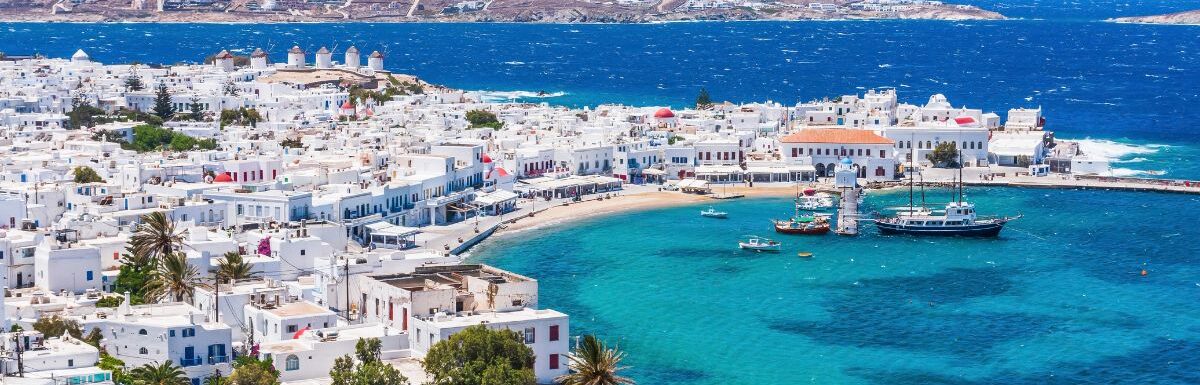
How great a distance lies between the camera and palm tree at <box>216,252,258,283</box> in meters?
58.2

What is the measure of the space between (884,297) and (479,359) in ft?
86.3

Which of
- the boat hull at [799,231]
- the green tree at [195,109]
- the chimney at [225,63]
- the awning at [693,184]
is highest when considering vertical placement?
the chimney at [225,63]

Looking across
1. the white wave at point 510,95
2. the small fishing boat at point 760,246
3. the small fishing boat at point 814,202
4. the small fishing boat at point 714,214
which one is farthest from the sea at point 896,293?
the white wave at point 510,95

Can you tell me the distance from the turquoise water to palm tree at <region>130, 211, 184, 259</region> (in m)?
13.3

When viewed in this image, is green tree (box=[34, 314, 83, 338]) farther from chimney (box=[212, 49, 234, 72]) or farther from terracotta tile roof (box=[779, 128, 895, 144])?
chimney (box=[212, 49, 234, 72])

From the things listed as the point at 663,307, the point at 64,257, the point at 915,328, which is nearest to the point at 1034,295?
the point at 915,328

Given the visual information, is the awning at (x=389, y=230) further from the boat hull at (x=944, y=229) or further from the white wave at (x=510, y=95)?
the white wave at (x=510, y=95)

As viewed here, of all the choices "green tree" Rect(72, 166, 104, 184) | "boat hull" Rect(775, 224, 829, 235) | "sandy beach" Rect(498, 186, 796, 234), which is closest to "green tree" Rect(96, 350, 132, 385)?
"green tree" Rect(72, 166, 104, 184)

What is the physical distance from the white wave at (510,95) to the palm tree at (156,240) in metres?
85.0

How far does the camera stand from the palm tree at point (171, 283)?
5506 centimetres

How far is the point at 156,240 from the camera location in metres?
61.1

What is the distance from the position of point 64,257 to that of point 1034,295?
34411 millimetres

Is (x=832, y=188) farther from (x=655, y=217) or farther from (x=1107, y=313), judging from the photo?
(x=1107, y=313)

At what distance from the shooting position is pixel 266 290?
5522 centimetres
